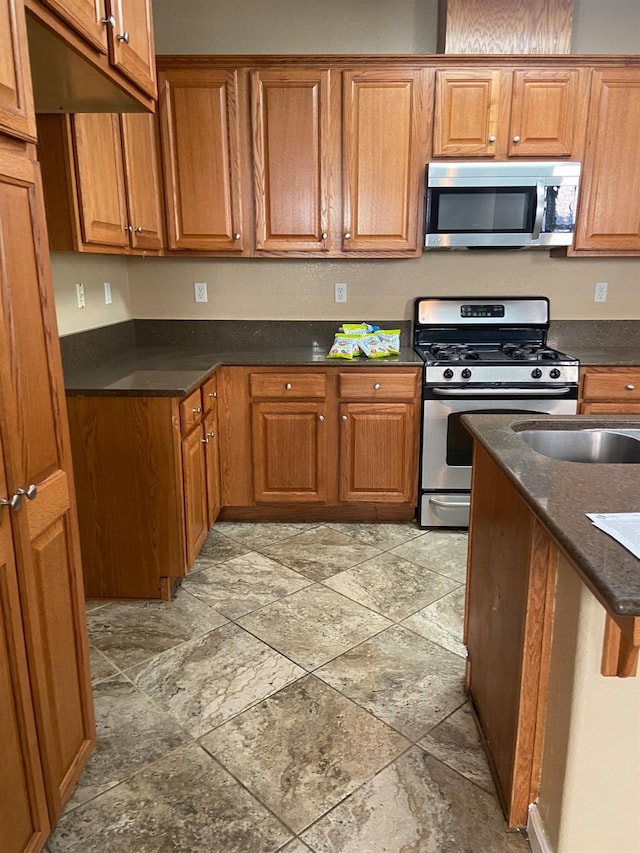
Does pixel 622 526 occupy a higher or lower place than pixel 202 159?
lower

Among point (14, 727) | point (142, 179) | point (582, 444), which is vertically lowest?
point (14, 727)

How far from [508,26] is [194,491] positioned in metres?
2.76

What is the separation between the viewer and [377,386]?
319 centimetres

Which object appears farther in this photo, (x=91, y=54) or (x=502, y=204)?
(x=502, y=204)

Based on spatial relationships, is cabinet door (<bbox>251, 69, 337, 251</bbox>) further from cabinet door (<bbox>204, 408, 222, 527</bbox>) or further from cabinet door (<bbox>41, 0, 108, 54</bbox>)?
cabinet door (<bbox>41, 0, 108, 54</bbox>)

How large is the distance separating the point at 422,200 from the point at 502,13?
97 centimetres

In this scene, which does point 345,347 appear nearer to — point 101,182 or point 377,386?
point 377,386

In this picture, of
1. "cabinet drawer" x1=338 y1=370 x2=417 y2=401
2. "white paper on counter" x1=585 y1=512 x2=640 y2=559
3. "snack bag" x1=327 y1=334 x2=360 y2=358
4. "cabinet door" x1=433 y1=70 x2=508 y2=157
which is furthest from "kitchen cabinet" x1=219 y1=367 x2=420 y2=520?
"white paper on counter" x1=585 y1=512 x2=640 y2=559

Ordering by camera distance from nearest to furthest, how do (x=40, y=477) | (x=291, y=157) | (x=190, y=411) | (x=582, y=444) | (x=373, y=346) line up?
1. (x=40, y=477)
2. (x=582, y=444)
3. (x=190, y=411)
4. (x=291, y=157)
5. (x=373, y=346)

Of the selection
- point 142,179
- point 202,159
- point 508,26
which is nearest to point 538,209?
point 508,26

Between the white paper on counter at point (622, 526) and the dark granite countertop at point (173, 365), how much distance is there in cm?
168

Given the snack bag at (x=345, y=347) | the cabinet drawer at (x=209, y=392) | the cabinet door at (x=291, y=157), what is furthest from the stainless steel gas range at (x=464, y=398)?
the cabinet drawer at (x=209, y=392)

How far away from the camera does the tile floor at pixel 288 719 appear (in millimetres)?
1536

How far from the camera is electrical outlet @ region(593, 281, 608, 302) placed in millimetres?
3637
